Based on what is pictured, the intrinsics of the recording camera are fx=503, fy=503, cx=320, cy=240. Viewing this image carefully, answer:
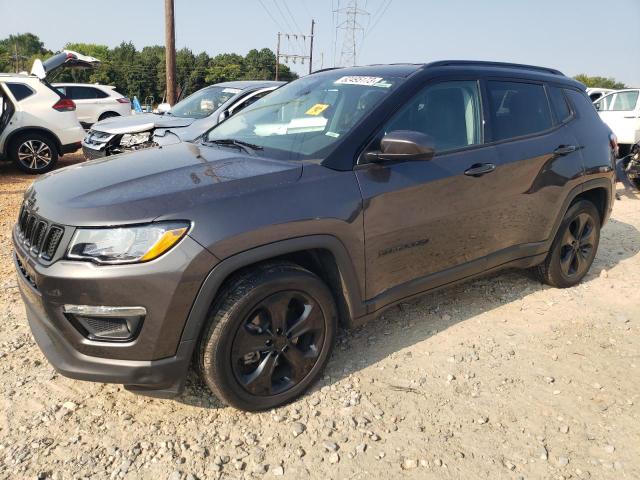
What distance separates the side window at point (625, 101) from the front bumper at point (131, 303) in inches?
455

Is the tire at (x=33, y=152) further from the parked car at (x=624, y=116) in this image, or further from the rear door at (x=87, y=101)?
the parked car at (x=624, y=116)

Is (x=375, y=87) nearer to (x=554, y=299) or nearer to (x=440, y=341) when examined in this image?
(x=440, y=341)

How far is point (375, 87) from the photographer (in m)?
3.03

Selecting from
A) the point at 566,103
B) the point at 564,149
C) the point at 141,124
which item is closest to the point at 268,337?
the point at 564,149

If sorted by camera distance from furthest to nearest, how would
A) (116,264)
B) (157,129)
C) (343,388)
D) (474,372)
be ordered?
(157,129), (474,372), (343,388), (116,264)

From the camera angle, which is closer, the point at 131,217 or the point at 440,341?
the point at 131,217

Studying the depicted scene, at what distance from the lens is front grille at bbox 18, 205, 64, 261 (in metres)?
2.15

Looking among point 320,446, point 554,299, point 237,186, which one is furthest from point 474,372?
point 237,186

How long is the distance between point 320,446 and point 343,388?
1.50 feet

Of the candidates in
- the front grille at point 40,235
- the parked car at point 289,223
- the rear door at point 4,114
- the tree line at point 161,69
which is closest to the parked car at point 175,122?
the rear door at point 4,114

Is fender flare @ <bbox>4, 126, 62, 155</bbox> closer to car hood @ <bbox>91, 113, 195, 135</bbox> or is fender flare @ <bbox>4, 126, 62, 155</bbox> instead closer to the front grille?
car hood @ <bbox>91, 113, 195, 135</bbox>

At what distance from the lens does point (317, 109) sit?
3104 mm

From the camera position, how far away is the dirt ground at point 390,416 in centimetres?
222

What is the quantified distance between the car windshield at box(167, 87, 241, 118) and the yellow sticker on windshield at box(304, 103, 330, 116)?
479 centimetres
